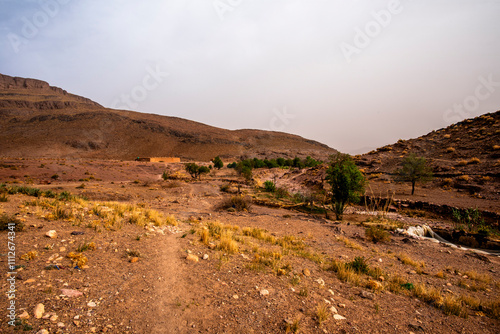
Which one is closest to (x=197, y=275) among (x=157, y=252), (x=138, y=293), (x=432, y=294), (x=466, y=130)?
(x=138, y=293)

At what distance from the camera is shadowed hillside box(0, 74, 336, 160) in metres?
73.1

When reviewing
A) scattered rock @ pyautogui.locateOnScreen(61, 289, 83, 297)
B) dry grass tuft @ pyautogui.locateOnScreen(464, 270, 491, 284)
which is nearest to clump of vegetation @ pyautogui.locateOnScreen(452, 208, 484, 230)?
dry grass tuft @ pyautogui.locateOnScreen(464, 270, 491, 284)

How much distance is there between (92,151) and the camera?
7662 cm

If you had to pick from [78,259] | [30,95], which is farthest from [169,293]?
[30,95]

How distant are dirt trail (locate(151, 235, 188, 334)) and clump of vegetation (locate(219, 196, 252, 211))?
1058cm

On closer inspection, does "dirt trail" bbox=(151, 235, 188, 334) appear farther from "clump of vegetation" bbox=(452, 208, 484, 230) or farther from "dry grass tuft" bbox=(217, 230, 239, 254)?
"clump of vegetation" bbox=(452, 208, 484, 230)

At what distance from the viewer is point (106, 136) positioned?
86062 mm

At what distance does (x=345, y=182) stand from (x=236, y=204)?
793 cm

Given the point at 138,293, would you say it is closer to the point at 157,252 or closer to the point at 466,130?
the point at 157,252

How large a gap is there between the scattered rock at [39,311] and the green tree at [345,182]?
15.2 metres

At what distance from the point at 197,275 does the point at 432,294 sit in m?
5.09

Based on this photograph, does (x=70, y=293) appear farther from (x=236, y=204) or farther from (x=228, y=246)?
(x=236, y=204)

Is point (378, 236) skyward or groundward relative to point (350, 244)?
skyward

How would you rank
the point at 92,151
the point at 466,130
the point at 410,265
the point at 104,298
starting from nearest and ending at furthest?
the point at 104,298 < the point at 410,265 < the point at 466,130 < the point at 92,151
